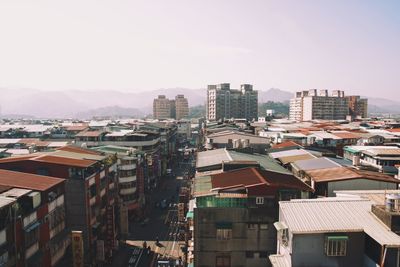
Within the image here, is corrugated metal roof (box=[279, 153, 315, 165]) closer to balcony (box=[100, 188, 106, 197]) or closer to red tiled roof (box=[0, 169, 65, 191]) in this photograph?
balcony (box=[100, 188, 106, 197])

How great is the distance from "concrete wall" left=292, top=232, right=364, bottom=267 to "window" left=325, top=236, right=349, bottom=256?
272 millimetres

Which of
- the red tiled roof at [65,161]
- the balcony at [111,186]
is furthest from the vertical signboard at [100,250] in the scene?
the red tiled roof at [65,161]

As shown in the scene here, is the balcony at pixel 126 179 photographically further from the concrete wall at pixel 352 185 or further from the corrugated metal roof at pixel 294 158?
the concrete wall at pixel 352 185

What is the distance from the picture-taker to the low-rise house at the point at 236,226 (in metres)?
30.8

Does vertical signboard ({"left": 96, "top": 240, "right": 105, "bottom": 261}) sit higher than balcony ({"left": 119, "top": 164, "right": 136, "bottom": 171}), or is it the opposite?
balcony ({"left": 119, "top": 164, "right": 136, "bottom": 171})

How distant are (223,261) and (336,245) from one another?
1180cm

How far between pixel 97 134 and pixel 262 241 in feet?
202

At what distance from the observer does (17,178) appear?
34812 millimetres

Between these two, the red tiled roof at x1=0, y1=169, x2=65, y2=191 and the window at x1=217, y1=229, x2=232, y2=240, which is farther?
the red tiled roof at x1=0, y1=169, x2=65, y2=191

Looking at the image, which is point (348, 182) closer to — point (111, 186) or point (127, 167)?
point (111, 186)

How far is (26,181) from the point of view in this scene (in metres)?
34.4

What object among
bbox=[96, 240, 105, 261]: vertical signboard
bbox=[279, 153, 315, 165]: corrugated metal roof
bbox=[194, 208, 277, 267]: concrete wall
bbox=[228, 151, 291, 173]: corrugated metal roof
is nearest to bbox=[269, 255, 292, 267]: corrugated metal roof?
bbox=[194, 208, 277, 267]: concrete wall

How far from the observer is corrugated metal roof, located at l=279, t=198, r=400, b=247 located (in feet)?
70.3

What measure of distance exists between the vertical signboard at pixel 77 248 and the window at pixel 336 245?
963 inches
